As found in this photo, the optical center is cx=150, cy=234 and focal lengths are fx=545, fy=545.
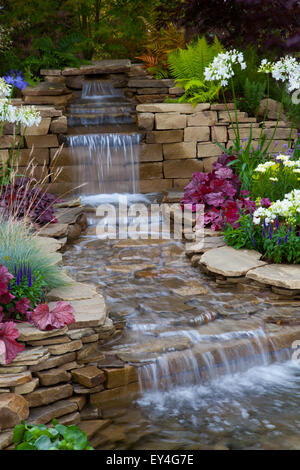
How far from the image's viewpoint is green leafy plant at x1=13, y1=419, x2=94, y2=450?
7.97 ft

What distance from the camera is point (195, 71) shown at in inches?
309

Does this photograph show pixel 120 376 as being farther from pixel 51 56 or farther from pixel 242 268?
pixel 51 56

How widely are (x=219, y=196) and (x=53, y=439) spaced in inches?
146

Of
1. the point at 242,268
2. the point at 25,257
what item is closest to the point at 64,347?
the point at 25,257

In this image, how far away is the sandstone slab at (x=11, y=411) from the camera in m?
2.91

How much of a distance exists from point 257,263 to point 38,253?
189 cm

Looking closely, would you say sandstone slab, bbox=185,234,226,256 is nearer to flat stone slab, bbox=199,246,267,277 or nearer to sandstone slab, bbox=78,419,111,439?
flat stone slab, bbox=199,246,267,277

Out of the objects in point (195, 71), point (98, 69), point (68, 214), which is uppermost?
point (98, 69)

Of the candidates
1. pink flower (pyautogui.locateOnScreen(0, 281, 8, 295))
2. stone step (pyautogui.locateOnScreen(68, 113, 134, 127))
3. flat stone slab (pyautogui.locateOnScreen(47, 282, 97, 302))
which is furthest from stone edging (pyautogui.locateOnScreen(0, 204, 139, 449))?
stone step (pyautogui.locateOnScreen(68, 113, 134, 127))

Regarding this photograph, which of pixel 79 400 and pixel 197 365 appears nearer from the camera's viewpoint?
pixel 79 400

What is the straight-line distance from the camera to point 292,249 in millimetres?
4629

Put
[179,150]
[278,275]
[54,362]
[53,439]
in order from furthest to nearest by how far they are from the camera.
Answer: [179,150]
[278,275]
[54,362]
[53,439]

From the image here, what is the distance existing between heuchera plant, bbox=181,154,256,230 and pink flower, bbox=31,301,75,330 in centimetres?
235
